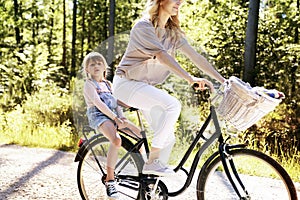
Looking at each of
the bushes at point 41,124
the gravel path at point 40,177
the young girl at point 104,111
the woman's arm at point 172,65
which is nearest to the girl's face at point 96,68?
the young girl at point 104,111

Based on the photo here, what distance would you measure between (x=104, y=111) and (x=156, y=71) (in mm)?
451

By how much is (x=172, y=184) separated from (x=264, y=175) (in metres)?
1.07

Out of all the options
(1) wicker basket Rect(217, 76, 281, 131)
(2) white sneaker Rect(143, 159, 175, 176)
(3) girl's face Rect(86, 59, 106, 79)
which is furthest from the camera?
(3) girl's face Rect(86, 59, 106, 79)

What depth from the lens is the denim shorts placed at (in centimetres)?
301

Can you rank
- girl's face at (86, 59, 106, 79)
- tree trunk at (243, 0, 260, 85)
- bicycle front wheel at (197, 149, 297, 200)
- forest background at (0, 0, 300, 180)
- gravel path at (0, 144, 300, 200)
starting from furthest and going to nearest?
1. tree trunk at (243, 0, 260, 85)
2. forest background at (0, 0, 300, 180)
3. gravel path at (0, 144, 300, 200)
4. girl's face at (86, 59, 106, 79)
5. bicycle front wheel at (197, 149, 297, 200)

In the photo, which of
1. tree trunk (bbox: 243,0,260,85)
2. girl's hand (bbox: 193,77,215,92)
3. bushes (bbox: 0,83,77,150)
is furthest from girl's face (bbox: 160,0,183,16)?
tree trunk (bbox: 243,0,260,85)

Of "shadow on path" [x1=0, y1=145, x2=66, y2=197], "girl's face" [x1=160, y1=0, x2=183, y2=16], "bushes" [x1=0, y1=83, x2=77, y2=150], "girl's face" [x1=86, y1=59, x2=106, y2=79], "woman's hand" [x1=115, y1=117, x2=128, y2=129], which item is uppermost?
"girl's face" [x1=160, y1=0, x2=183, y2=16]

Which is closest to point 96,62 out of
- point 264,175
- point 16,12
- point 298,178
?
point 264,175

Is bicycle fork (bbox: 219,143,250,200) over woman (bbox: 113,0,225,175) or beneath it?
beneath

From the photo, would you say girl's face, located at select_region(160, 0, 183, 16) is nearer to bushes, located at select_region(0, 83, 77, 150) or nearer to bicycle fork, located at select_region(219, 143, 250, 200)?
bicycle fork, located at select_region(219, 143, 250, 200)

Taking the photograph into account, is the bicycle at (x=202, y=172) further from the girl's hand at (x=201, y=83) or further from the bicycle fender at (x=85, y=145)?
the girl's hand at (x=201, y=83)

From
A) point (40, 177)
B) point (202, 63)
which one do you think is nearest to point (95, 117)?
point (202, 63)

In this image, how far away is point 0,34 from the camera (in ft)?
57.0

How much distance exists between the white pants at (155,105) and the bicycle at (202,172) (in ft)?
0.40
